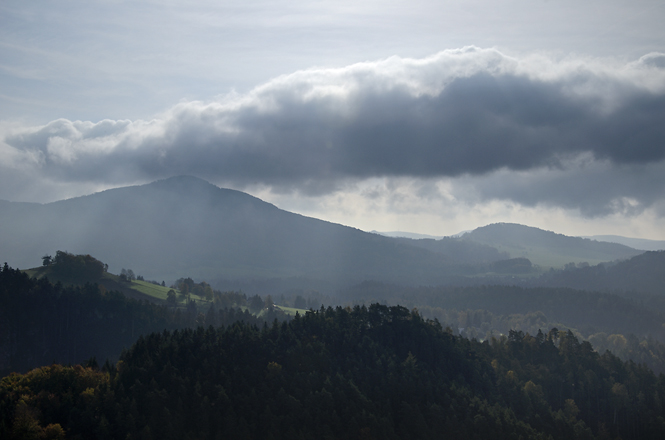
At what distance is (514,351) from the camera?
17838 centimetres

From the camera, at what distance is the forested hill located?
100 metres

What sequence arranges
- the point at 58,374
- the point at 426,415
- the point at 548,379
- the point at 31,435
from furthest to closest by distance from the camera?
1. the point at 548,379
2. the point at 426,415
3. the point at 58,374
4. the point at 31,435

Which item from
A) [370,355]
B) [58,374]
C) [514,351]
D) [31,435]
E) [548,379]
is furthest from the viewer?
[514,351]

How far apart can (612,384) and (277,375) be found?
360ft

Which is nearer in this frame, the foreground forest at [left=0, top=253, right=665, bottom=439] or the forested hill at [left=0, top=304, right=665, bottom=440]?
the foreground forest at [left=0, top=253, right=665, bottom=439]

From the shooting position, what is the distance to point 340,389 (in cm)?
11669

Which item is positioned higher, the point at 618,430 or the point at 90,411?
the point at 90,411

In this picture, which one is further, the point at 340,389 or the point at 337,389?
the point at 340,389

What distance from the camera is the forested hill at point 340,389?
328 ft

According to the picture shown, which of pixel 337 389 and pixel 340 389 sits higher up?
pixel 337 389

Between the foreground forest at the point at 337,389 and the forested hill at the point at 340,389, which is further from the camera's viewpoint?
the forested hill at the point at 340,389

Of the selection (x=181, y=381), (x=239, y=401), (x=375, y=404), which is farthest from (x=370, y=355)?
(x=181, y=381)

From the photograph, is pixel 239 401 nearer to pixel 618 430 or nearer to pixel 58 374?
pixel 58 374

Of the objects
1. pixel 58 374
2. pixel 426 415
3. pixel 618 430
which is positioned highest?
pixel 58 374
